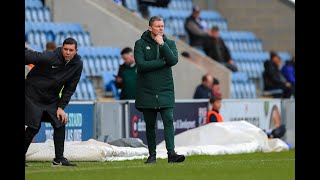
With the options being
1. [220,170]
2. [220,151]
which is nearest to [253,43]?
[220,151]

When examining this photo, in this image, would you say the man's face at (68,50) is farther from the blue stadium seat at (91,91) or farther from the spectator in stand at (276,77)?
the spectator in stand at (276,77)

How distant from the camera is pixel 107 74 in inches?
1038

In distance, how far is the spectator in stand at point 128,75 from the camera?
2173 centimetres

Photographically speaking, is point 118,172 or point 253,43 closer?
point 118,172

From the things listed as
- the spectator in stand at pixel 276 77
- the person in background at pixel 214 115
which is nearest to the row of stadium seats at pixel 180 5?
the spectator in stand at pixel 276 77

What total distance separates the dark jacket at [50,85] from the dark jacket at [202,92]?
1033 cm

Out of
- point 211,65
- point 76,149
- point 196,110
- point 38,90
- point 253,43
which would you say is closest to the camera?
point 38,90

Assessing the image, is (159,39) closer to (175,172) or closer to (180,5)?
(175,172)

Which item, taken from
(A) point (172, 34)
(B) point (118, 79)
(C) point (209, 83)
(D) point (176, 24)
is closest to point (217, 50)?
(A) point (172, 34)

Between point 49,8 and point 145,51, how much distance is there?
11766 mm

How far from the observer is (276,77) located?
29.9m

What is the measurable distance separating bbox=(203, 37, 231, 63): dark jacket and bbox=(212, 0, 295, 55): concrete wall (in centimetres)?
403
